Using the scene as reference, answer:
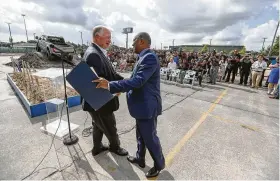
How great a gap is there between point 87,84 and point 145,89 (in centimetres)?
71

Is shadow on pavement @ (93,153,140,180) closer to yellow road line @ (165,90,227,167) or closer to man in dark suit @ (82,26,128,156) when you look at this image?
man in dark suit @ (82,26,128,156)

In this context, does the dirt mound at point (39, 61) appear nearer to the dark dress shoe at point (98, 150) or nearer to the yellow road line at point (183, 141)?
the yellow road line at point (183, 141)

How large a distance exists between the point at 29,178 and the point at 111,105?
146cm

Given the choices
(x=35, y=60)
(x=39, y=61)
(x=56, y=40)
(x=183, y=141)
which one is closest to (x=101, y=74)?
(x=183, y=141)

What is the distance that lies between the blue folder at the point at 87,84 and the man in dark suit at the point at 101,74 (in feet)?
0.91

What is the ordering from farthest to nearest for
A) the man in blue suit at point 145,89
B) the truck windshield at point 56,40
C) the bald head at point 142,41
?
the truck windshield at point 56,40 → the bald head at point 142,41 → the man in blue suit at point 145,89

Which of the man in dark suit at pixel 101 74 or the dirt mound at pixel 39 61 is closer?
the man in dark suit at pixel 101 74

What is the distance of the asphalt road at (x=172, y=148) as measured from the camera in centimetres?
254

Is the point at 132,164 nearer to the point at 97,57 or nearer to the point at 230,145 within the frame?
the point at 97,57

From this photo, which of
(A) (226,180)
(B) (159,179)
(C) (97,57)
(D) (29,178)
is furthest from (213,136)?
(D) (29,178)

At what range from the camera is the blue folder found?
2047mm

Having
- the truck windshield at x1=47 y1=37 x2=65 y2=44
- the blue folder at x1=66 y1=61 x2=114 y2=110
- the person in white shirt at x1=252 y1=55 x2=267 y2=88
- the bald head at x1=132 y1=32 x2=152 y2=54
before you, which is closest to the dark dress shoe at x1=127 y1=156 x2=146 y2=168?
the blue folder at x1=66 y1=61 x2=114 y2=110

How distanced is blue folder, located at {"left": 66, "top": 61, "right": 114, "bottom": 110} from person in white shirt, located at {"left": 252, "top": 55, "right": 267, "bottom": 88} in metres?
10.1

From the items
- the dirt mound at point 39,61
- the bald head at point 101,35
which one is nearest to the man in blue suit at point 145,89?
the bald head at point 101,35
